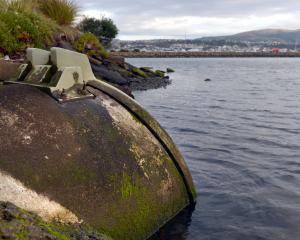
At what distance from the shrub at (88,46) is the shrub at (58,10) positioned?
47.6 inches

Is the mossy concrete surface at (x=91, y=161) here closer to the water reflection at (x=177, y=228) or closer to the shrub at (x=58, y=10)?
the water reflection at (x=177, y=228)

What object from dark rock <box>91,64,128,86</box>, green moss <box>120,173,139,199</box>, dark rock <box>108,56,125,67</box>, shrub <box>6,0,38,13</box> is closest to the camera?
green moss <box>120,173,139,199</box>

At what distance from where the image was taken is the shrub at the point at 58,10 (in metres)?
20.0

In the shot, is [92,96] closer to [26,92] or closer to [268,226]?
[26,92]

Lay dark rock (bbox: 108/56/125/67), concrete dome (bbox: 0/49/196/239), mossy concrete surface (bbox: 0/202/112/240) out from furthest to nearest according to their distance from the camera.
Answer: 1. dark rock (bbox: 108/56/125/67)
2. concrete dome (bbox: 0/49/196/239)
3. mossy concrete surface (bbox: 0/202/112/240)

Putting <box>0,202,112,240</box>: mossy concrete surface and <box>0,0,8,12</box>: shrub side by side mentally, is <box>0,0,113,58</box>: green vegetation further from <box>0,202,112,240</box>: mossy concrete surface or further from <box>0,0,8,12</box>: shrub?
<box>0,202,112,240</box>: mossy concrete surface

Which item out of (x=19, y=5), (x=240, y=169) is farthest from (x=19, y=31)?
(x=240, y=169)

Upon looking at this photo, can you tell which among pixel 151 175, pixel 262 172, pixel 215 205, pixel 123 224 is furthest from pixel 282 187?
pixel 123 224

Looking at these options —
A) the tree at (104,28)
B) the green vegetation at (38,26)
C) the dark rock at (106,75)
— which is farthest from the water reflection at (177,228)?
the tree at (104,28)

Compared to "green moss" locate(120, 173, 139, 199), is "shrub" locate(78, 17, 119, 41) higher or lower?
higher

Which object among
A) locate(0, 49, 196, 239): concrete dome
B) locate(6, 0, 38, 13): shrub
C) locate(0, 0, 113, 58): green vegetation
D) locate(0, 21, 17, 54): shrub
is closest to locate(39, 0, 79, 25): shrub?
locate(0, 0, 113, 58): green vegetation

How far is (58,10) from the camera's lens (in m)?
20.2

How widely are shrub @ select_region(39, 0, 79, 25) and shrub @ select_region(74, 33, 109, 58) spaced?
47.6 inches

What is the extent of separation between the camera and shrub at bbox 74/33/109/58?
2014 centimetres
